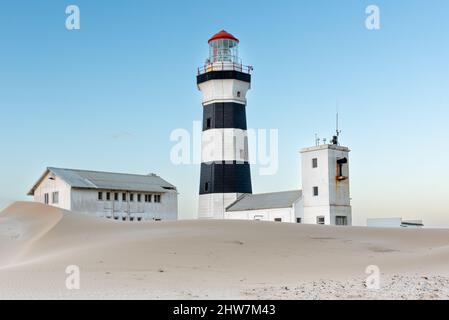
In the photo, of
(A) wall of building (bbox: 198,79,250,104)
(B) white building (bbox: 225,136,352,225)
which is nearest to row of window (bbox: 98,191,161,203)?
(A) wall of building (bbox: 198,79,250,104)

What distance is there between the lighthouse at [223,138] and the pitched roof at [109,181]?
19.7 ft

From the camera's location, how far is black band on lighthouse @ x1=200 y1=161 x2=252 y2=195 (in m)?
42.3

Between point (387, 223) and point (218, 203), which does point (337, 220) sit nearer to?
point (387, 223)

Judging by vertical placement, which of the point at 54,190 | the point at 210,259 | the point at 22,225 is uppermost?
the point at 54,190

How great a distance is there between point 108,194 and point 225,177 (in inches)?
358

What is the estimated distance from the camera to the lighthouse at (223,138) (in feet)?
139

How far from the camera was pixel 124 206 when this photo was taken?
45.4 meters

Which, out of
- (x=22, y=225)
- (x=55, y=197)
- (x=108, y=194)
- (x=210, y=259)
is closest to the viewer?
(x=210, y=259)

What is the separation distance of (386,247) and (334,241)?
196 cm

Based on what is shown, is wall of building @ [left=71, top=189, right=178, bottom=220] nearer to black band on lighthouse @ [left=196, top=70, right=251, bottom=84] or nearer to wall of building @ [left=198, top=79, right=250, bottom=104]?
wall of building @ [left=198, top=79, right=250, bottom=104]

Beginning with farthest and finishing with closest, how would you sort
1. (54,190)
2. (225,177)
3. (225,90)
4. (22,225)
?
(54,190)
(225,90)
(225,177)
(22,225)

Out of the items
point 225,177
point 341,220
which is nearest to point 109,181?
point 225,177

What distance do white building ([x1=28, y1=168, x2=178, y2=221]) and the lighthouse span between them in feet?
17.9
